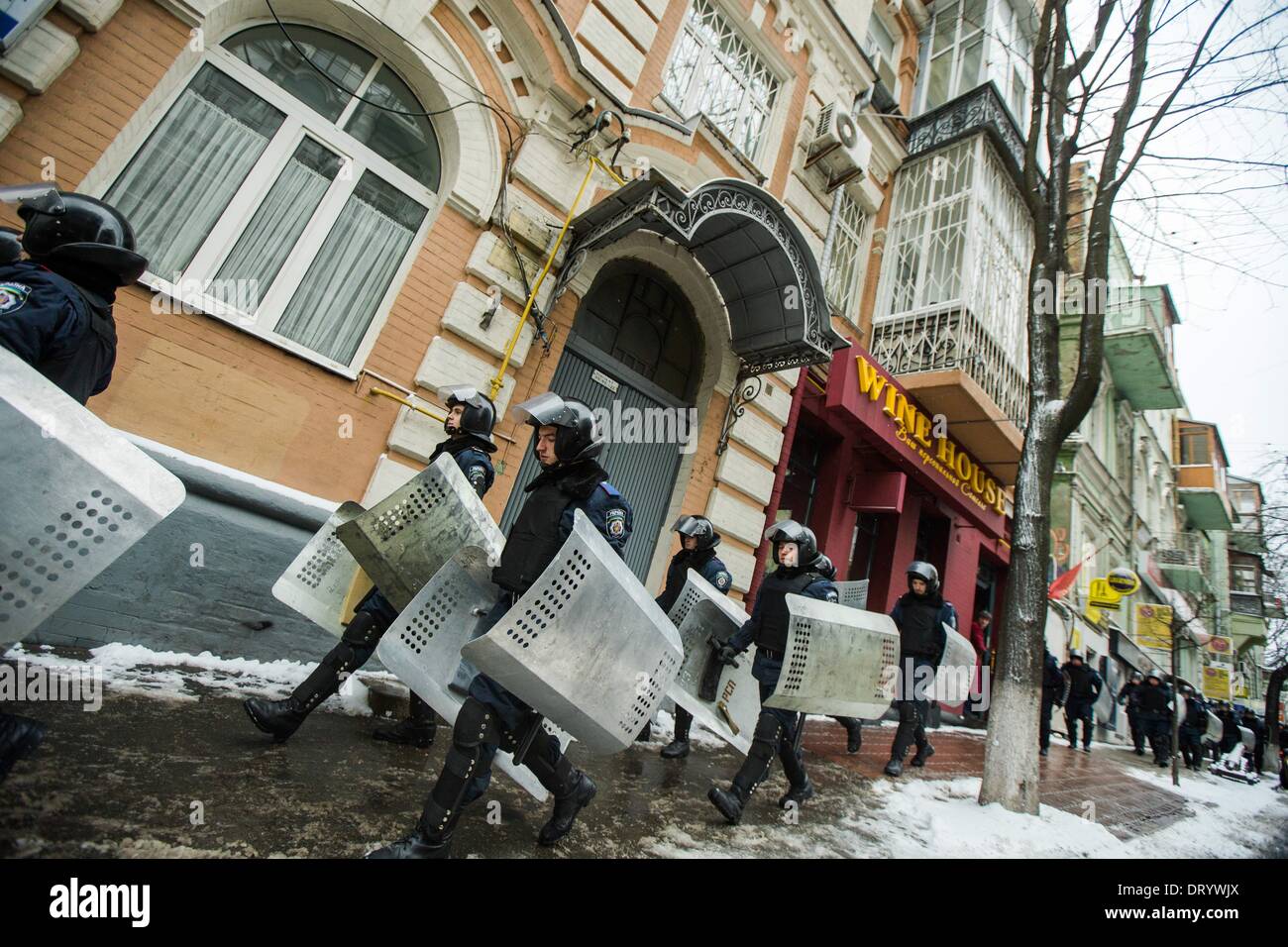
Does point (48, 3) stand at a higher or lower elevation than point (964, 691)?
higher

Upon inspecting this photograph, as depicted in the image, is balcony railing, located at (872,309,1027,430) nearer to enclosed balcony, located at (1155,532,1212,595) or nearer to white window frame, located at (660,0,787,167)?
white window frame, located at (660,0,787,167)

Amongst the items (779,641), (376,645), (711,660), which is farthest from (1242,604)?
(376,645)

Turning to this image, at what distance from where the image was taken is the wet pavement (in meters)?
1.87

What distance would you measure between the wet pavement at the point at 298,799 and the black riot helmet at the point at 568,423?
169cm

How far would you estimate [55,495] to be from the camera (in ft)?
4.78

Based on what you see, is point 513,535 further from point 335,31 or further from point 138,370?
point 335,31

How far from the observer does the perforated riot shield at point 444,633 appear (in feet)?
7.92

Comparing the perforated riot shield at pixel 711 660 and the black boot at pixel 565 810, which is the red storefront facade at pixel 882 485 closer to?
the perforated riot shield at pixel 711 660

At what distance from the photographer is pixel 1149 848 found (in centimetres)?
460

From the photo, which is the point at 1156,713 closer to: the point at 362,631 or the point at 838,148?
the point at 838,148

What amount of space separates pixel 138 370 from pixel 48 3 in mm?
2358
